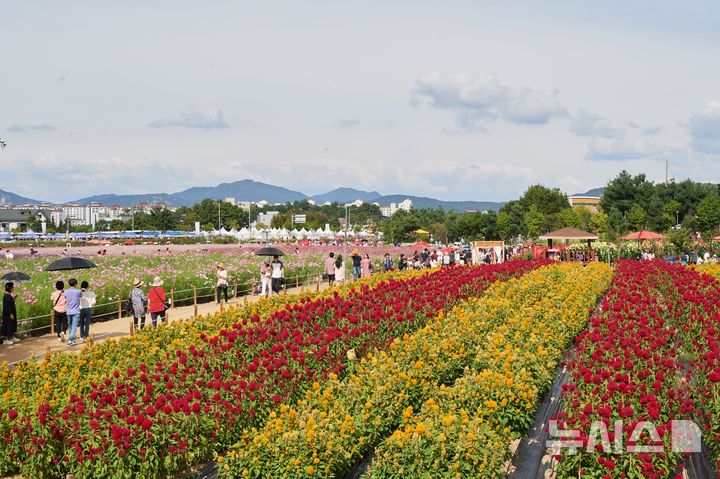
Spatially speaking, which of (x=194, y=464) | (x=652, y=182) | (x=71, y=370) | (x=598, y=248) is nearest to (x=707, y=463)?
(x=194, y=464)

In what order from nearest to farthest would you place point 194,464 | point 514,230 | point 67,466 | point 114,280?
point 67,466 < point 194,464 < point 114,280 < point 514,230

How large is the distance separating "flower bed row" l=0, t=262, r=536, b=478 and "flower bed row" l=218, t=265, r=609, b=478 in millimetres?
419

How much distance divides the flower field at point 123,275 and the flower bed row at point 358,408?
11.0 metres

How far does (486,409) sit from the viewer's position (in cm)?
753

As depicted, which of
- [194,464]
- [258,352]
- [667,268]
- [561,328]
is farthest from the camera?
[667,268]

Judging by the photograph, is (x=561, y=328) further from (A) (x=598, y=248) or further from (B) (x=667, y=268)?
(A) (x=598, y=248)

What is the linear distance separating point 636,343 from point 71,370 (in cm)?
771

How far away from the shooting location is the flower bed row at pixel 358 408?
6324mm

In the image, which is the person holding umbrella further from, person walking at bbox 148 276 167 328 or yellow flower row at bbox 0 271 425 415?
yellow flower row at bbox 0 271 425 415

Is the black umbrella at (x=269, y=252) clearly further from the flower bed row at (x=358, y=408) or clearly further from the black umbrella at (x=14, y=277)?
the flower bed row at (x=358, y=408)

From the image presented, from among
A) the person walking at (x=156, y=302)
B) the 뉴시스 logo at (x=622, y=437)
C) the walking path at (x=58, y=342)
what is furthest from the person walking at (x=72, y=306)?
the 뉴시스 logo at (x=622, y=437)

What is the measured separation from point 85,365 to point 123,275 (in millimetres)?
14046

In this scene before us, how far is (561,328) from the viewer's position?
11.5 metres

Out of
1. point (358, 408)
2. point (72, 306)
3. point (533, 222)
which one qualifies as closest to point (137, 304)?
point (72, 306)
